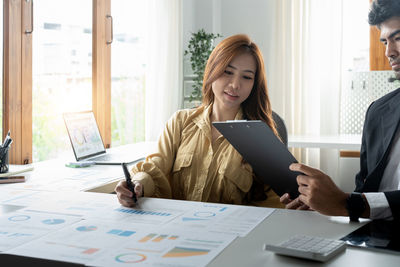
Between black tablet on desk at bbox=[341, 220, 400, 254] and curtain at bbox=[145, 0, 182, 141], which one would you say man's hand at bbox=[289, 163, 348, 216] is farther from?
curtain at bbox=[145, 0, 182, 141]

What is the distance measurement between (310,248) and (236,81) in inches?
40.9

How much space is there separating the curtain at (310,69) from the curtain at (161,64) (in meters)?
0.93

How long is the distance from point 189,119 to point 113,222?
820 mm

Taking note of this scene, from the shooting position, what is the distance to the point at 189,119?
6.51 feet

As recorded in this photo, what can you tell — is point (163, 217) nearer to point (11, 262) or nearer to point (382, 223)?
point (11, 262)

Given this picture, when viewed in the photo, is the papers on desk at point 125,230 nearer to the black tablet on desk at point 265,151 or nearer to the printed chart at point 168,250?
the printed chart at point 168,250

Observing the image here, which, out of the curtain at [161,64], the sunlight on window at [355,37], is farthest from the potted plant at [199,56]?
the sunlight on window at [355,37]

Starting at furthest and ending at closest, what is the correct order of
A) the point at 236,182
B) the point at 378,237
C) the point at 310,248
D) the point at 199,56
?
1. the point at 199,56
2. the point at 236,182
3. the point at 378,237
4. the point at 310,248

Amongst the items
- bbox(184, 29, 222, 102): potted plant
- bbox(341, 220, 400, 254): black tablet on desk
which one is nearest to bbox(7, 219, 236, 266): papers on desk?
bbox(341, 220, 400, 254): black tablet on desk

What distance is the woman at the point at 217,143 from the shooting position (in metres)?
1.83

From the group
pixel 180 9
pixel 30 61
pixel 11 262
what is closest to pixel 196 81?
pixel 180 9

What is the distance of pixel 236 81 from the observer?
6.24 ft

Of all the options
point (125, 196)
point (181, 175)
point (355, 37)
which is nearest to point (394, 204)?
point (125, 196)

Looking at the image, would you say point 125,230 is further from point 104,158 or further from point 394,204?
point 104,158
